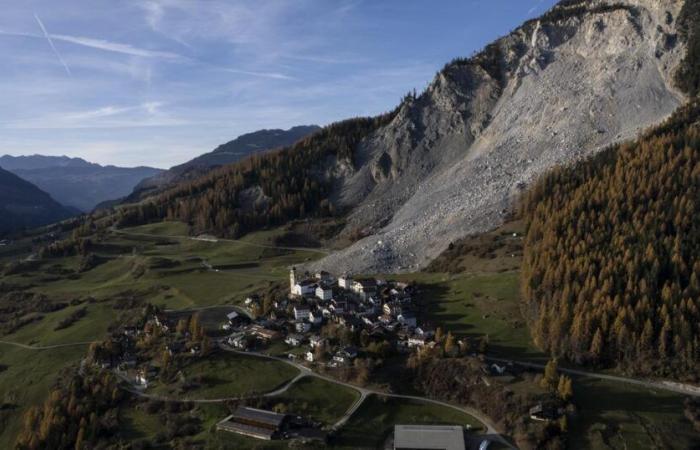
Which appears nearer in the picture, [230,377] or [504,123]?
[230,377]

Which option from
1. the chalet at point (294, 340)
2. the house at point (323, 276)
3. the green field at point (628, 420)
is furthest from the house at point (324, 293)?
the green field at point (628, 420)

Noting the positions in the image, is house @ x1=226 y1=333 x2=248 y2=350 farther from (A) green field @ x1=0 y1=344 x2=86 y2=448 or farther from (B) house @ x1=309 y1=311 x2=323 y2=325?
(A) green field @ x1=0 y1=344 x2=86 y2=448

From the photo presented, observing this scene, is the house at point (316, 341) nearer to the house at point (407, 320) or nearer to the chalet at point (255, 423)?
the house at point (407, 320)

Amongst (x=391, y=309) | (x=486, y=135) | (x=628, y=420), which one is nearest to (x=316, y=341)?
(x=391, y=309)

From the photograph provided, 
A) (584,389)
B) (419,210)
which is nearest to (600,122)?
(419,210)

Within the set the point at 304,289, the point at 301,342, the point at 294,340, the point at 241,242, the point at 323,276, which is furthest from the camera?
the point at 241,242

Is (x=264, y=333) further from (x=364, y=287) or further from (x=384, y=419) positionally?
(x=384, y=419)

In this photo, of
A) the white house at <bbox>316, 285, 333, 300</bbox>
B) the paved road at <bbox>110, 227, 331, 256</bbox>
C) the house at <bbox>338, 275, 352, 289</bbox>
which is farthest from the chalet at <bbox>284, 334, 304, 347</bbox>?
the paved road at <bbox>110, 227, 331, 256</bbox>
